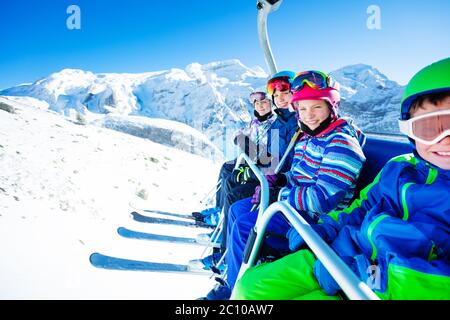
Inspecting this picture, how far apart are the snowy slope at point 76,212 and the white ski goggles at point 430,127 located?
1998 millimetres

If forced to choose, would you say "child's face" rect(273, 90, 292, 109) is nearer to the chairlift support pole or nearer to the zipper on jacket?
the chairlift support pole

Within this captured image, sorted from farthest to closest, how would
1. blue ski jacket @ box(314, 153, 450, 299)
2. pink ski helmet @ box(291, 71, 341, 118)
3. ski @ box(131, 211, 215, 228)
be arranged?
1. ski @ box(131, 211, 215, 228)
2. pink ski helmet @ box(291, 71, 341, 118)
3. blue ski jacket @ box(314, 153, 450, 299)

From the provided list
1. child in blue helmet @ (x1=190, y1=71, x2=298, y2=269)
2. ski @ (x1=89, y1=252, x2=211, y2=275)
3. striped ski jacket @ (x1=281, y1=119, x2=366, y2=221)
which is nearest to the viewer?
striped ski jacket @ (x1=281, y1=119, x2=366, y2=221)

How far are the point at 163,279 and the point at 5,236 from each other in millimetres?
1493

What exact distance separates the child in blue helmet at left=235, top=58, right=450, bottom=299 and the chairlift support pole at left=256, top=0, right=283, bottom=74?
8.00 feet

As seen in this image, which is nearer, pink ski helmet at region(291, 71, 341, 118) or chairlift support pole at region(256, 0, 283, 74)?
pink ski helmet at region(291, 71, 341, 118)

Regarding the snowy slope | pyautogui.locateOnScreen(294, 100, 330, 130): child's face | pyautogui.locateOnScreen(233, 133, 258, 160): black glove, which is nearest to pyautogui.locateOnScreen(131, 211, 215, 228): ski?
the snowy slope

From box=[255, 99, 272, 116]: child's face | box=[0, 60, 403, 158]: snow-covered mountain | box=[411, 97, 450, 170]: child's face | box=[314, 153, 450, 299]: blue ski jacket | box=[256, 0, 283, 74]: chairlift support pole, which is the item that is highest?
box=[0, 60, 403, 158]: snow-covered mountain

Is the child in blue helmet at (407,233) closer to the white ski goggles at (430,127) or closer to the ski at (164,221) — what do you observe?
the white ski goggles at (430,127)

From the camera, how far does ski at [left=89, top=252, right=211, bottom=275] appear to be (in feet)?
8.03

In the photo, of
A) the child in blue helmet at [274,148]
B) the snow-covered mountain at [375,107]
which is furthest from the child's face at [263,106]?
the snow-covered mountain at [375,107]

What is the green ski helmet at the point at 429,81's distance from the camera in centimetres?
101
